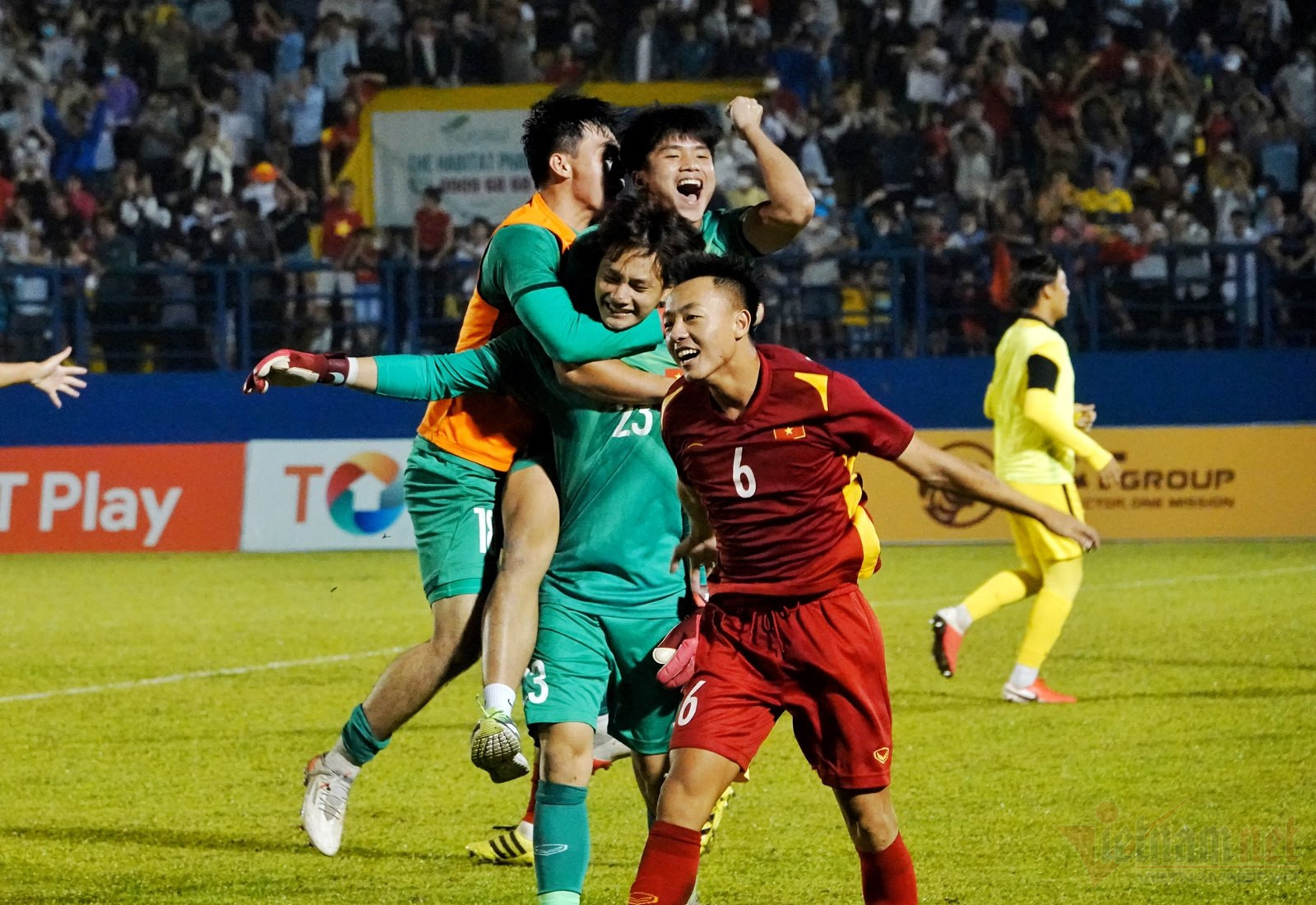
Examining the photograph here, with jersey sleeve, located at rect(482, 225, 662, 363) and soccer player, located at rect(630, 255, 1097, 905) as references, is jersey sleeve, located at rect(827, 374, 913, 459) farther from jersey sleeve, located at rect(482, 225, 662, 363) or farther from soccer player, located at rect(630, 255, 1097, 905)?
jersey sleeve, located at rect(482, 225, 662, 363)

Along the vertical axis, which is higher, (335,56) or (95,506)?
(335,56)

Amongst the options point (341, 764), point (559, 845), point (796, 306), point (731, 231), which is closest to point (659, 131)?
point (731, 231)

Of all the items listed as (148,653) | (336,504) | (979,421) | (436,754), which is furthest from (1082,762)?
(979,421)

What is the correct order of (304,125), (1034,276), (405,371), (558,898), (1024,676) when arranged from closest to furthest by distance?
(558,898), (405,371), (1024,676), (1034,276), (304,125)

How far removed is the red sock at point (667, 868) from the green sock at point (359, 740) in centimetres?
199

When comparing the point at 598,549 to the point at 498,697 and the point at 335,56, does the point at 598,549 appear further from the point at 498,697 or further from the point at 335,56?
the point at 335,56

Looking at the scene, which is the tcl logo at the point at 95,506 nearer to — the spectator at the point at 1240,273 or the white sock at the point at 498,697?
the spectator at the point at 1240,273

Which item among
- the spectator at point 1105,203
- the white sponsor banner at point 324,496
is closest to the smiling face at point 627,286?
the white sponsor banner at point 324,496

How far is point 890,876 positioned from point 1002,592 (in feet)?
16.8

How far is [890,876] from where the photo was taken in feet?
14.9

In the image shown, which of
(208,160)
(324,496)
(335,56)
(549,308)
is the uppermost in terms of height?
(335,56)

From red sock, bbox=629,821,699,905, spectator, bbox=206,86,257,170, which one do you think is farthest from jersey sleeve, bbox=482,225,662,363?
spectator, bbox=206,86,257,170

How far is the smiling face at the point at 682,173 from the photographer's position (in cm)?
538

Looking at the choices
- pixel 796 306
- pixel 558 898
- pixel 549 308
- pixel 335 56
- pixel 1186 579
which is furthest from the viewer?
pixel 335 56
